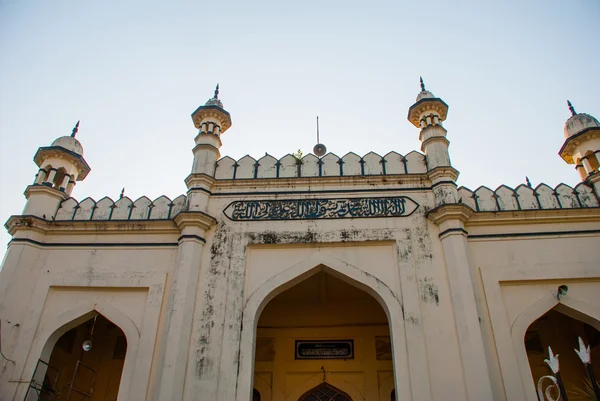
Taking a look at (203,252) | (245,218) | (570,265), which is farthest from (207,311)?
(570,265)

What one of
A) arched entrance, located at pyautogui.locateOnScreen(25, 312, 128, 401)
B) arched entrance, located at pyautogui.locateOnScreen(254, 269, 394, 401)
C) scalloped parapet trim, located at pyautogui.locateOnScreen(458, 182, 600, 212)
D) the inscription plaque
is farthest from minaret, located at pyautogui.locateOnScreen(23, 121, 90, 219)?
scalloped parapet trim, located at pyautogui.locateOnScreen(458, 182, 600, 212)

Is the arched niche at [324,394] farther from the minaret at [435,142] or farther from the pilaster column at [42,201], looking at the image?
the pilaster column at [42,201]

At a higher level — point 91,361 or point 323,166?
point 323,166

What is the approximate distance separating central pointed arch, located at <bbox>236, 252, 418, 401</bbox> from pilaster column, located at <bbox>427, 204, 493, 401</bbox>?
68cm

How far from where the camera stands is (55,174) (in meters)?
7.36

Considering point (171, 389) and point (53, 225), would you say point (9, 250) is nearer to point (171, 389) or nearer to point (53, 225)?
point (53, 225)

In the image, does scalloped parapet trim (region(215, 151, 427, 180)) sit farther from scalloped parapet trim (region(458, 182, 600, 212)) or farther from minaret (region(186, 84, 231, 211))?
scalloped parapet trim (region(458, 182, 600, 212))

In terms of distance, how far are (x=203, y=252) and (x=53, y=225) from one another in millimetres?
2437

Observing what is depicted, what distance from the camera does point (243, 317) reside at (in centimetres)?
575

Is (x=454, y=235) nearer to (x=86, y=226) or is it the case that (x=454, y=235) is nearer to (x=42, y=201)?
(x=86, y=226)

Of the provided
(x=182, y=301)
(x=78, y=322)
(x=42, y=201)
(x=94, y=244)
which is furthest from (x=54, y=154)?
(x=182, y=301)

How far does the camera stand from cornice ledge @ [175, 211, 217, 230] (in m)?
6.32

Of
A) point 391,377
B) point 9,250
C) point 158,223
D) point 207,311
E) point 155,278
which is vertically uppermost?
point 158,223

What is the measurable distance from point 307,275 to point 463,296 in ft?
6.63
